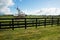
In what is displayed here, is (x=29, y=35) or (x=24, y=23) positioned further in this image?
(x=24, y=23)

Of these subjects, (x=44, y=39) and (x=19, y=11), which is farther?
(x=19, y=11)

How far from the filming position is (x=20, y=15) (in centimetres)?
5809

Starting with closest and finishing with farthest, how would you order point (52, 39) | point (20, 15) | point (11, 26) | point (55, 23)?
point (52, 39)
point (11, 26)
point (55, 23)
point (20, 15)

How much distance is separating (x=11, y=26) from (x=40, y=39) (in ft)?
27.8

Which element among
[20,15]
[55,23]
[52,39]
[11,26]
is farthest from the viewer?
[20,15]

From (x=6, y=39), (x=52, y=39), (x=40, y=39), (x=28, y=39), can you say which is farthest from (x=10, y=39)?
(x=52, y=39)

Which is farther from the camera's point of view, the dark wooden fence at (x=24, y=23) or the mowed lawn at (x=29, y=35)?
the dark wooden fence at (x=24, y=23)

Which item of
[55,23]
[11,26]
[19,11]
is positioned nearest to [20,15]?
[19,11]

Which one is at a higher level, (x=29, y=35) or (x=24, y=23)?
(x=24, y=23)

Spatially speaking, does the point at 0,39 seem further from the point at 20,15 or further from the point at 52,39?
the point at 20,15

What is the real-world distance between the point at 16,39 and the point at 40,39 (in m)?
1.85

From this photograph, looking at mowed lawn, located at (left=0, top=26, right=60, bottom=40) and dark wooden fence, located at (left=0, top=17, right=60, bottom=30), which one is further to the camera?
dark wooden fence, located at (left=0, top=17, right=60, bottom=30)

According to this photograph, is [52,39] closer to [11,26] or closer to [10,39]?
[10,39]

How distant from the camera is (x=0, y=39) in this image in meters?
12.1
